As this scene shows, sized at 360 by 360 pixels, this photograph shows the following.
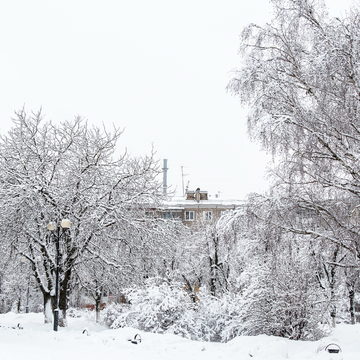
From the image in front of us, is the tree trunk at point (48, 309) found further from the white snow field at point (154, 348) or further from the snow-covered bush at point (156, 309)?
the white snow field at point (154, 348)

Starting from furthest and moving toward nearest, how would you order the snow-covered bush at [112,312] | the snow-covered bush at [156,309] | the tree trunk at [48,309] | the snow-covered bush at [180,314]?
the snow-covered bush at [112,312], the tree trunk at [48,309], the snow-covered bush at [156,309], the snow-covered bush at [180,314]

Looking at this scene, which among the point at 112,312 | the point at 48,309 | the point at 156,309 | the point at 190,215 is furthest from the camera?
the point at 190,215

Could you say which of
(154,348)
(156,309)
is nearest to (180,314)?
(156,309)

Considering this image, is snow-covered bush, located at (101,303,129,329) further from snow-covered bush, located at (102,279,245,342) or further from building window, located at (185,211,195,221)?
building window, located at (185,211,195,221)

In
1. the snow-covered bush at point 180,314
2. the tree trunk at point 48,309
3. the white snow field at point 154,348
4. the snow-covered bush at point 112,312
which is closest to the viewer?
the white snow field at point 154,348

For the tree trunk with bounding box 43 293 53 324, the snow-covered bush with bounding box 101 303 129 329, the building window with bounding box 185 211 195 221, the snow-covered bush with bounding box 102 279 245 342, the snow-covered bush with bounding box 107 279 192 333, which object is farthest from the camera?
the building window with bounding box 185 211 195 221

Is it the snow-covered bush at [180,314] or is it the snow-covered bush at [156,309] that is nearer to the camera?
the snow-covered bush at [180,314]

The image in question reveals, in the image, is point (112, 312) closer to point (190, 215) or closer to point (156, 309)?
point (156, 309)

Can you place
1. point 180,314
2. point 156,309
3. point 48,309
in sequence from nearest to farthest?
point 156,309 → point 180,314 → point 48,309

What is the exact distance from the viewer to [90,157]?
22.7 metres

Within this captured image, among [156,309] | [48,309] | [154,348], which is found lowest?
[48,309]

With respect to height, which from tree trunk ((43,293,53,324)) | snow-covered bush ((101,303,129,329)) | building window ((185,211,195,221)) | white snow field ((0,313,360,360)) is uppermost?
building window ((185,211,195,221))

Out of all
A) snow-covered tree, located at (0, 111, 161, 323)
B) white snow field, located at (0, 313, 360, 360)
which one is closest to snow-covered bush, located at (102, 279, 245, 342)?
snow-covered tree, located at (0, 111, 161, 323)

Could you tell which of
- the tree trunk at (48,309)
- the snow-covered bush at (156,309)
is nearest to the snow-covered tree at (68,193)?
the tree trunk at (48,309)
